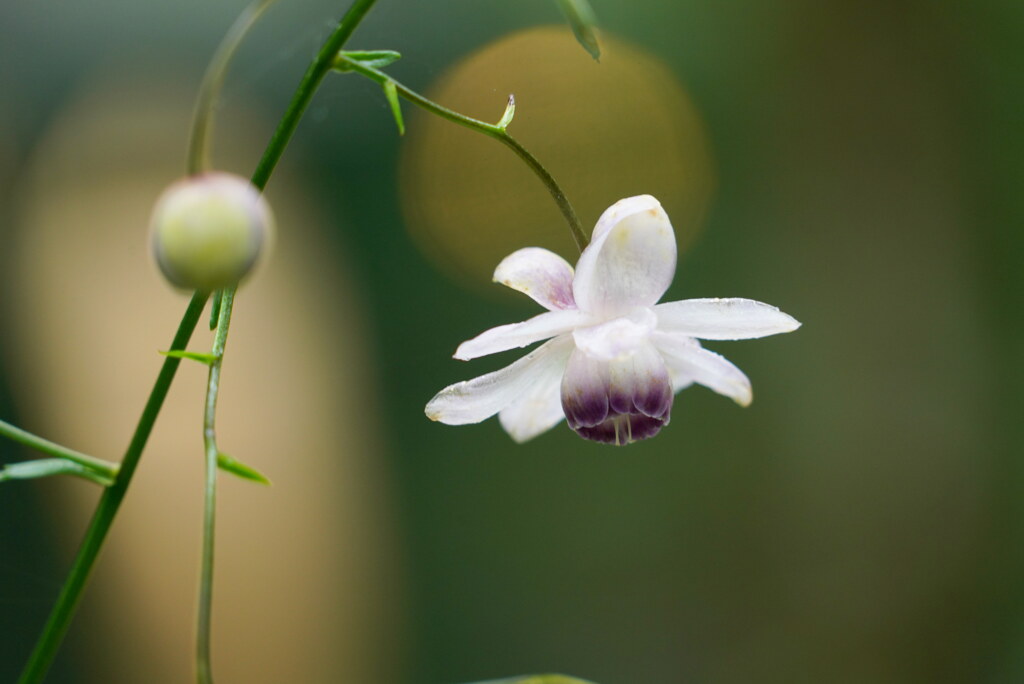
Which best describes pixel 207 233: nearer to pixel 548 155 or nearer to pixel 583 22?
pixel 583 22

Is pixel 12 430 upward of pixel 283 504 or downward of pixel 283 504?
downward

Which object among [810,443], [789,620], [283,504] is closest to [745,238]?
[810,443]

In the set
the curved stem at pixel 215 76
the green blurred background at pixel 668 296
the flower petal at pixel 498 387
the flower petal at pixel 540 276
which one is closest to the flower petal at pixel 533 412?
the flower petal at pixel 498 387

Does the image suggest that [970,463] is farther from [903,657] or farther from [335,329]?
[335,329]

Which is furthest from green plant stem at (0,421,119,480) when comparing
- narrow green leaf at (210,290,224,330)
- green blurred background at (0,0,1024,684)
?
green blurred background at (0,0,1024,684)

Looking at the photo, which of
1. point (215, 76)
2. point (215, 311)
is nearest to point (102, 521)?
point (215, 311)

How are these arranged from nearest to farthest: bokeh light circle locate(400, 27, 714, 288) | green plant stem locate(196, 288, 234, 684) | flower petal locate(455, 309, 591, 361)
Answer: green plant stem locate(196, 288, 234, 684), flower petal locate(455, 309, 591, 361), bokeh light circle locate(400, 27, 714, 288)

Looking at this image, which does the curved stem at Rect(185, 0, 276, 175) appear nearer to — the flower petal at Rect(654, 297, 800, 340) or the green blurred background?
the flower petal at Rect(654, 297, 800, 340)
